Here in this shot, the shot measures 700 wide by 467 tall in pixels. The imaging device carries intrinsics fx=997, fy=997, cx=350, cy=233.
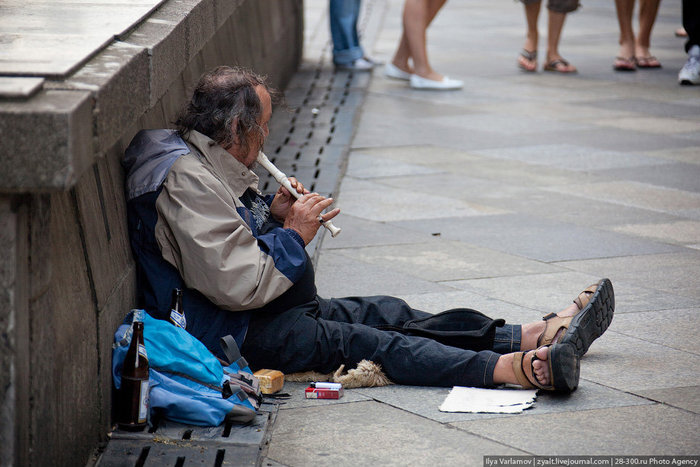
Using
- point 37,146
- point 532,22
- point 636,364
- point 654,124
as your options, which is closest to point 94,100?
point 37,146

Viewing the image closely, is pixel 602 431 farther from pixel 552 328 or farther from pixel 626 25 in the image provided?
pixel 626 25

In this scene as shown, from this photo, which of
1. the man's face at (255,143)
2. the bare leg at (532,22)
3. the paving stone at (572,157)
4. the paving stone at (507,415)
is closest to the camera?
the paving stone at (507,415)

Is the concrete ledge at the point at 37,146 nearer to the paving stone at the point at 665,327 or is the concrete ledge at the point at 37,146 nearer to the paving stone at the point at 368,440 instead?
the paving stone at the point at 368,440

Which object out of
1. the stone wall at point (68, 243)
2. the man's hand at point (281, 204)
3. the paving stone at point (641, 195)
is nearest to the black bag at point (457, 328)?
the man's hand at point (281, 204)

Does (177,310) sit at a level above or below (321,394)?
above

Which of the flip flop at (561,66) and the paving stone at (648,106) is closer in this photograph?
the paving stone at (648,106)

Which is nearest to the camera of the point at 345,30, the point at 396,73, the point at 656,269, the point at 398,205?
the point at 656,269

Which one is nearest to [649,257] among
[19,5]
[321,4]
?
[19,5]

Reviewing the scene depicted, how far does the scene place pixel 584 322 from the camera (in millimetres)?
3350

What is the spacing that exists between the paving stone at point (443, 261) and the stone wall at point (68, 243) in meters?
1.63

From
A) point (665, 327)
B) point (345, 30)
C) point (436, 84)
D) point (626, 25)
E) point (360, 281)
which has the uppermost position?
point (665, 327)

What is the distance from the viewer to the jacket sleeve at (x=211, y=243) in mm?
2967

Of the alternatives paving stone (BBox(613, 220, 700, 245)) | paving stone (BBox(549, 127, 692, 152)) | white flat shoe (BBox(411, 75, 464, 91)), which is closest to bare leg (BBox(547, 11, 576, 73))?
white flat shoe (BBox(411, 75, 464, 91))

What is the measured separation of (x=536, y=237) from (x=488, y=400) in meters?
2.05
